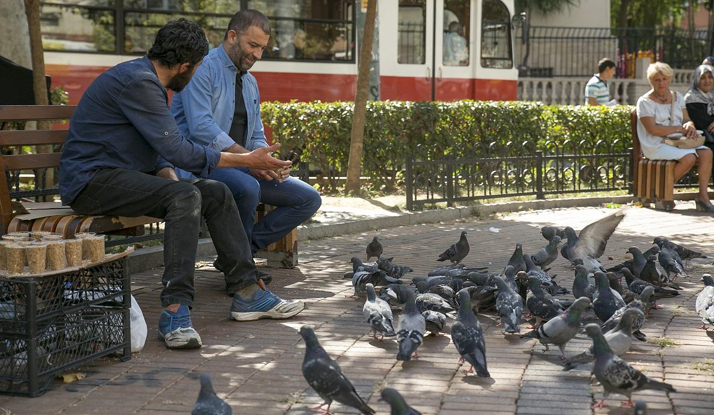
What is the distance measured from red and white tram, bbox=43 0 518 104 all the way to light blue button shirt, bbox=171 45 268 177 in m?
7.39

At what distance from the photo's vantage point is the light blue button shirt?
7.04 metres

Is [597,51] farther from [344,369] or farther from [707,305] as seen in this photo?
[344,369]

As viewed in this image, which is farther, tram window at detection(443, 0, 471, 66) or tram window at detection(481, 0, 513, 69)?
tram window at detection(481, 0, 513, 69)

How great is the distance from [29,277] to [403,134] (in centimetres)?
969

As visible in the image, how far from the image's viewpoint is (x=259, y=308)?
6434 millimetres

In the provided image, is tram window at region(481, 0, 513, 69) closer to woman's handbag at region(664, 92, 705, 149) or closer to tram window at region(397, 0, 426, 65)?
tram window at region(397, 0, 426, 65)

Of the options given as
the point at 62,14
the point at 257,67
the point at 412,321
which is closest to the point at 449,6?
the point at 257,67

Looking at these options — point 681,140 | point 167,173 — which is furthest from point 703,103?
point 167,173

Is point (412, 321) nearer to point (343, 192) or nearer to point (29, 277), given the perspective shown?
point (29, 277)

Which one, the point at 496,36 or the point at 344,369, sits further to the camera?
the point at 496,36

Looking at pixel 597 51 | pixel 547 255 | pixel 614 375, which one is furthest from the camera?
Answer: pixel 597 51

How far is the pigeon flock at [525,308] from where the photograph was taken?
4484 mm

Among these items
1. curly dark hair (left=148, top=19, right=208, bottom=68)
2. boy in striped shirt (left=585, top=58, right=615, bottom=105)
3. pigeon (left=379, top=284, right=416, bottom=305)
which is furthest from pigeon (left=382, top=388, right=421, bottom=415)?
boy in striped shirt (left=585, top=58, right=615, bottom=105)

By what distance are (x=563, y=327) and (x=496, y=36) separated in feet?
46.5
